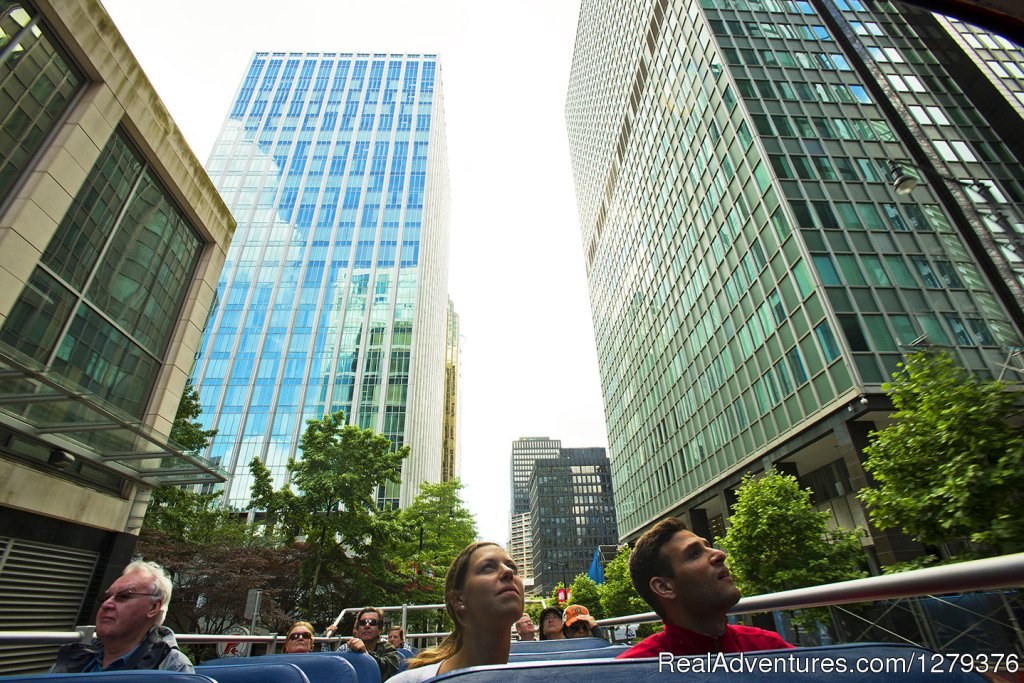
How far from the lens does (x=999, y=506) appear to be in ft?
31.9

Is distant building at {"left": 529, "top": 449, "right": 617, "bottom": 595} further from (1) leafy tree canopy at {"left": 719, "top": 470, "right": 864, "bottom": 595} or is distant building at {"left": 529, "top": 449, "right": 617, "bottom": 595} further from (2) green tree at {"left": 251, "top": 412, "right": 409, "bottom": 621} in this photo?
(1) leafy tree canopy at {"left": 719, "top": 470, "right": 864, "bottom": 595}

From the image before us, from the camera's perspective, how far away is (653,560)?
255cm

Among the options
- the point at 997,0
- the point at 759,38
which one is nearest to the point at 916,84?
the point at 759,38

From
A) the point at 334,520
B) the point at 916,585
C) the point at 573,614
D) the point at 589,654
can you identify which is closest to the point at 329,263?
the point at 334,520

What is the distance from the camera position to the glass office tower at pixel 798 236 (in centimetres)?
1939

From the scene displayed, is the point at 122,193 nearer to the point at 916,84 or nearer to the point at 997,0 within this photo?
the point at 997,0

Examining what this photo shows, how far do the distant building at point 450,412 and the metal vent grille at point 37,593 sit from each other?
3444 inches

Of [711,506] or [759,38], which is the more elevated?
[759,38]

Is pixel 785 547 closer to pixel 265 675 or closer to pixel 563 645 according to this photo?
pixel 563 645

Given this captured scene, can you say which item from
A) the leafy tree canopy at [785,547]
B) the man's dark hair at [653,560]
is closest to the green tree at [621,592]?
the leafy tree canopy at [785,547]

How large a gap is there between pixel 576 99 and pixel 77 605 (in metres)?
72.2

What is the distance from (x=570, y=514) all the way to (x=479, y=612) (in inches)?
5661

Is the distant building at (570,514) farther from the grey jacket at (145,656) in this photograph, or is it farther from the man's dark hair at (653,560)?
the man's dark hair at (653,560)

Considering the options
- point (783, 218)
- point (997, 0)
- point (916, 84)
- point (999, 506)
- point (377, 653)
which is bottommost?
point (377, 653)
